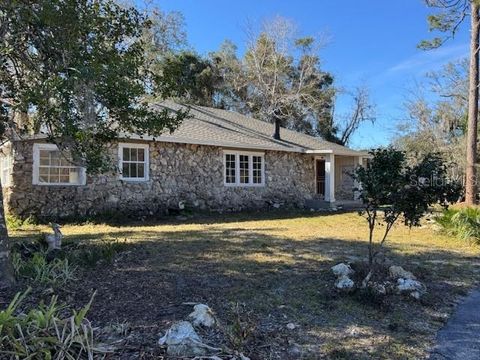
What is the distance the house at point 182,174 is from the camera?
1232cm

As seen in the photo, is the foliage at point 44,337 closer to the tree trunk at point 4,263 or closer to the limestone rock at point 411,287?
the tree trunk at point 4,263

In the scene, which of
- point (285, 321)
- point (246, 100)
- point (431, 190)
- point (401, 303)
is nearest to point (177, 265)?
point (285, 321)

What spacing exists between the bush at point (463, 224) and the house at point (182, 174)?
9.89ft

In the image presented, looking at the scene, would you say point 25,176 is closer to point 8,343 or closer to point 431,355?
point 8,343

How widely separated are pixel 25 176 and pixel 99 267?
733 cm

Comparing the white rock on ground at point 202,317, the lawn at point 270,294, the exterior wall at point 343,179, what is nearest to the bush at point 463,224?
the lawn at point 270,294

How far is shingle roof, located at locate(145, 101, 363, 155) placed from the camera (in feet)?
50.1

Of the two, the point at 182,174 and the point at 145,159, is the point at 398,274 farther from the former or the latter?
the point at 182,174

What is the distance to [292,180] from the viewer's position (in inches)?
724

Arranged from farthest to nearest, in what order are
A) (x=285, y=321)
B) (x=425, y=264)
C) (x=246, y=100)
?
(x=246, y=100) → (x=425, y=264) → (x=285, y=321)

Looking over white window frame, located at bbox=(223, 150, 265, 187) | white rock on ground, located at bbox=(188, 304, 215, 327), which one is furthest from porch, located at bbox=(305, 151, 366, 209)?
white rock on ground, located at bbox=(188, 304, 215, 327)

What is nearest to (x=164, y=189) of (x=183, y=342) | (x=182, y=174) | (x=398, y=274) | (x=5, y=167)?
(x=182, y=174)

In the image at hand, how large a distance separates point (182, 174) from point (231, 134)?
11.6ft

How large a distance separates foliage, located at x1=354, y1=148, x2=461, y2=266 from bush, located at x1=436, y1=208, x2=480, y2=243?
506 cm
